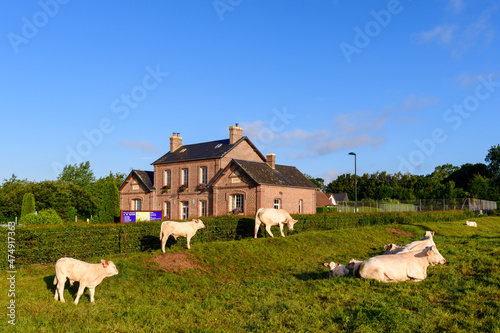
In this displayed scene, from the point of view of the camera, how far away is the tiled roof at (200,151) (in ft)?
148

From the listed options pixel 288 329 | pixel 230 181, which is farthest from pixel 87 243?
pixel 230 181

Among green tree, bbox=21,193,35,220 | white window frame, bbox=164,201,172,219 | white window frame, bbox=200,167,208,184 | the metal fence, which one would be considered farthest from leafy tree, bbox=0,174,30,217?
the metal fence

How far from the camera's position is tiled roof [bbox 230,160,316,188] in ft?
131

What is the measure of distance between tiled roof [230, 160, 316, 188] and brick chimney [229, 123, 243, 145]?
13.0 ft

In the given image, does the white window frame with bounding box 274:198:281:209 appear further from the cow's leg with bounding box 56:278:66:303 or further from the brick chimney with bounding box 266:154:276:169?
the cow's leg with bounding box 56:278:66:303

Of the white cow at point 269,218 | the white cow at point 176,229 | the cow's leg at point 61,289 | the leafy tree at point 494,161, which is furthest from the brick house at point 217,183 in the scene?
the leafy tree at point 494,161

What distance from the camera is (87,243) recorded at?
55.6ft

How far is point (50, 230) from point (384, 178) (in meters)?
94.0

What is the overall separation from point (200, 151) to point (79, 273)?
119ft

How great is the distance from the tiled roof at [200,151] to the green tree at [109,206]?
627cm

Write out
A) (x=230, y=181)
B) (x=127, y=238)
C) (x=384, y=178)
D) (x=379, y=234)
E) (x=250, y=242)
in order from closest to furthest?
(x=127, y=238)
(x=250, y=242)
(x=379, y=234)
(x=230, y=181)
(x=384, y=178)

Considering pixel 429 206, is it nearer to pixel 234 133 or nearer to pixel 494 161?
pixel 234 133

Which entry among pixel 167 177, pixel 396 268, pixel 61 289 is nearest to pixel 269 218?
pixel 396 268

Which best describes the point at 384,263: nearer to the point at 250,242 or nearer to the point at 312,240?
the point at 250,242
